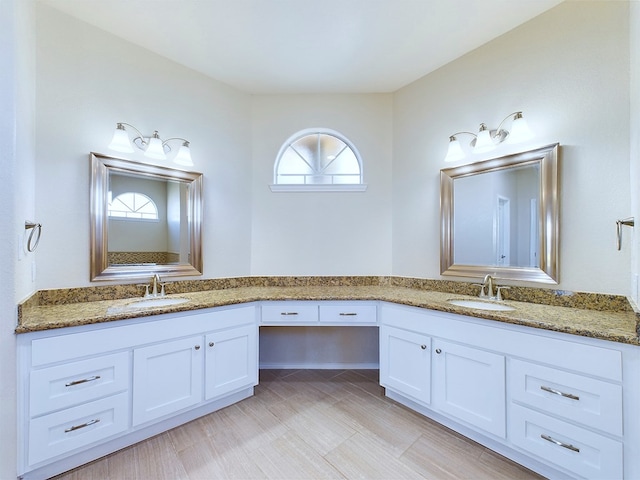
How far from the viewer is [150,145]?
6.71ft

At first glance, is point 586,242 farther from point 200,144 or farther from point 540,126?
point 200,144

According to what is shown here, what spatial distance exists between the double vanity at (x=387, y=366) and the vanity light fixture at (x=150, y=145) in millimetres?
1027

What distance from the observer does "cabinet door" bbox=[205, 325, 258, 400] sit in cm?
187

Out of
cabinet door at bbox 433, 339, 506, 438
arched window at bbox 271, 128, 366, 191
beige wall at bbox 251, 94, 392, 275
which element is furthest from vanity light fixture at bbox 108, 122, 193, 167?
cabinet door at bbox 433, 339, 506, 438

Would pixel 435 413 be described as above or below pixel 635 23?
below

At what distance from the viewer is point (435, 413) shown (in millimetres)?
1849

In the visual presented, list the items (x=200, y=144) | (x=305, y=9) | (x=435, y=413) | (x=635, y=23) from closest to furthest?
1. (x=635, y=23)
2. (x=305, y=9)
3. (x=435, y=413)
4. (x=200, y=144)

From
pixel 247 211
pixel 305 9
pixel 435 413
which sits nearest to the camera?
pixel 305 9

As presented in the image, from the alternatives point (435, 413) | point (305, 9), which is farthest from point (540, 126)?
point (435, 413)

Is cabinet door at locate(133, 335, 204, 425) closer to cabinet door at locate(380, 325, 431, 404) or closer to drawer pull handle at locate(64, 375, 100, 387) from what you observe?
drawer pull handle at locate(64, 375, 100, 387)

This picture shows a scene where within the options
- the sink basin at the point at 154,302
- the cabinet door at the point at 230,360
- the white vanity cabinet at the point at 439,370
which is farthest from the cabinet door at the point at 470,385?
the sink basin at the point at 154,302

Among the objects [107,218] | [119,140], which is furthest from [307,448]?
[119,140]

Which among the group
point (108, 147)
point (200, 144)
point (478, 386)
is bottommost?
point (478, 386)

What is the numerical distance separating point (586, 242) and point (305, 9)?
2269 mm
